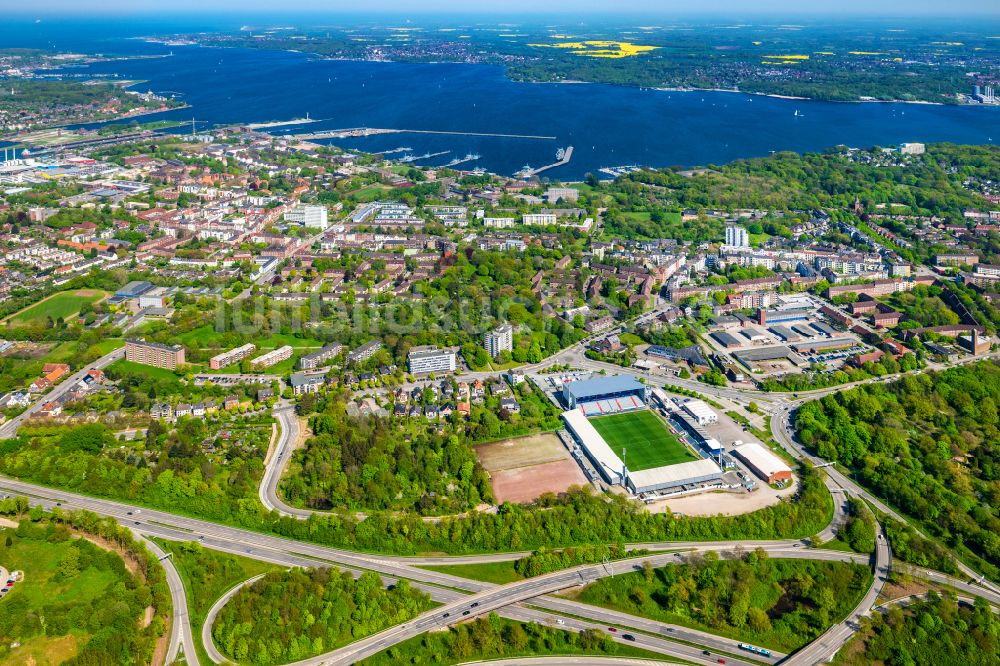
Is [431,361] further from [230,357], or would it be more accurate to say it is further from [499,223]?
[499,223]

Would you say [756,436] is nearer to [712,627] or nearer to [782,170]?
[712,627]

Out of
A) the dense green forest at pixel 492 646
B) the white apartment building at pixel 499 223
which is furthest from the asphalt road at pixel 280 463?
the white apartment building at pixel 499 223

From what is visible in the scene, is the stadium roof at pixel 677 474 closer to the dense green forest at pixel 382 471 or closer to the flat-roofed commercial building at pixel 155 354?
the dense green forest at pixel 382 471

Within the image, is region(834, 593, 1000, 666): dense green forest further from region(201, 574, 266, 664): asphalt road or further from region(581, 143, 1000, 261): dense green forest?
region(581, 143, 1000, 261): dense green forest

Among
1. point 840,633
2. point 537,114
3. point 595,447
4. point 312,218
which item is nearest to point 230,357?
point 595,447

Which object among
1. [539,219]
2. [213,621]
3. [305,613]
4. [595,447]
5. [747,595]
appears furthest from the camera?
[539,219]
